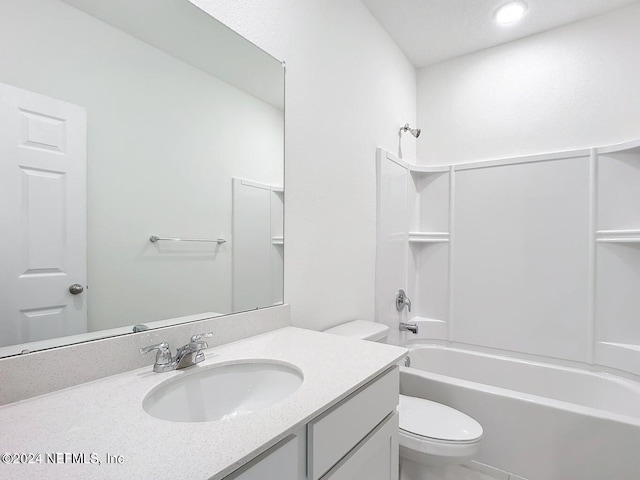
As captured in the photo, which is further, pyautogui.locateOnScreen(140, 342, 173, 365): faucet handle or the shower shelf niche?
the shower shelf niche

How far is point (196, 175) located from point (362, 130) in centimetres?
121

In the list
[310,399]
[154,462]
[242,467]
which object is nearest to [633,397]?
[310,399]

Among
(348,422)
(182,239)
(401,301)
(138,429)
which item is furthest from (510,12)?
(138,429)

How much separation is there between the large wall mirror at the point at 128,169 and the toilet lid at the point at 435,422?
84 cm

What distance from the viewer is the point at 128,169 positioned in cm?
91

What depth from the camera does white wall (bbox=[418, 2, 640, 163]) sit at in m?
2.01

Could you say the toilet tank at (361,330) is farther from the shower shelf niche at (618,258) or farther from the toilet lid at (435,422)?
the shower shelf niche at (618,258)

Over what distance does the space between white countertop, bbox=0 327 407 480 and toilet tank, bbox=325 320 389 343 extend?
71 centimetres

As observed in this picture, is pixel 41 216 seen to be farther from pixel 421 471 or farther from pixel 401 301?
pixel 401 301

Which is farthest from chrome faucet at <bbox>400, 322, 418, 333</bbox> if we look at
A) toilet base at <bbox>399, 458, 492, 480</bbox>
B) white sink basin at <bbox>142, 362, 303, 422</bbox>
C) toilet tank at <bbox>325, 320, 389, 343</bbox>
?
white sink basin at <bbox>142, 362, 303, 422</bbox>

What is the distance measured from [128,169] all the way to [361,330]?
1.28 metres

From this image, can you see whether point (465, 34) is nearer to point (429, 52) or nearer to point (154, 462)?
point (429, 52)

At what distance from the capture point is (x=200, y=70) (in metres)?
1.12

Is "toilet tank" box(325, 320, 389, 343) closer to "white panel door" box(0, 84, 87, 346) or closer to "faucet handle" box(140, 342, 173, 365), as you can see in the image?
"faucet handle" box(140, 342, 173, 365)
